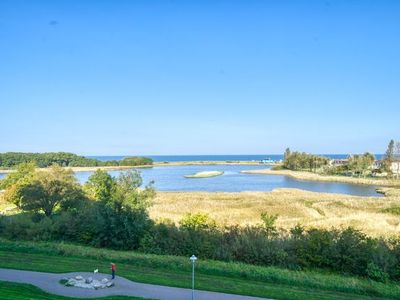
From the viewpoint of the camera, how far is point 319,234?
63.4 ft

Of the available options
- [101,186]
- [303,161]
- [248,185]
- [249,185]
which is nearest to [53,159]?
[303,161]

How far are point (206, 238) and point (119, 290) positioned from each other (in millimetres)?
7952

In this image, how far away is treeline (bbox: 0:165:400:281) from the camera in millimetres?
18406

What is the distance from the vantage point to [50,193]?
32.5 metres

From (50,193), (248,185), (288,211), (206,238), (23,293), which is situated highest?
(50,193)

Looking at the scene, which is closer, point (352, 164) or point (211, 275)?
point (211, 275)

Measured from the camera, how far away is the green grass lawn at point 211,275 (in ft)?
46.8

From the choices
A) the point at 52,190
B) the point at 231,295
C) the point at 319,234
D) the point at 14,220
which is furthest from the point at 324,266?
the point at 52,190

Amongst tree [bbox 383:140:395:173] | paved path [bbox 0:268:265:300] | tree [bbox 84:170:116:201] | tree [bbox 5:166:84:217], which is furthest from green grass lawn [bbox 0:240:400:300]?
tree [bbox 383:140:395:173]

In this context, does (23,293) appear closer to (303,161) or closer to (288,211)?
(288,211)

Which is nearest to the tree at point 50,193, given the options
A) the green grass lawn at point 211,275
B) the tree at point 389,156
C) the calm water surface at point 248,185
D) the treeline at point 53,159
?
the green grass lawn at point 211,275

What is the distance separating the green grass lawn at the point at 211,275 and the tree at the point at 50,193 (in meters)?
12.6

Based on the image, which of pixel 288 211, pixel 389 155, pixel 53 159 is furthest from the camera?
pixel 53 159

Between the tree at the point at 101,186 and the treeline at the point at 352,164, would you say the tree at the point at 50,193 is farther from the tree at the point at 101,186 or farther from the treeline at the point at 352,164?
the treeline at the point at 352,164
